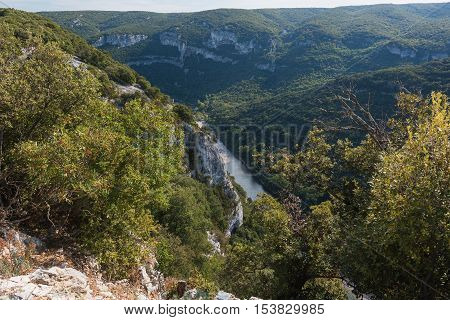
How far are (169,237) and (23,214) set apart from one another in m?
23.8

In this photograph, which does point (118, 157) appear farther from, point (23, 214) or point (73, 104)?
point (23, 214)

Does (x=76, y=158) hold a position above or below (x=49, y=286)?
above

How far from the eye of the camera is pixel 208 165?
241ft

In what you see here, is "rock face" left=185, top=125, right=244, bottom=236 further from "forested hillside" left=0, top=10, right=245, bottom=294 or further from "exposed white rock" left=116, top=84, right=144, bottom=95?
"forested hillside" left=0, top=10, right=245, bottom=294

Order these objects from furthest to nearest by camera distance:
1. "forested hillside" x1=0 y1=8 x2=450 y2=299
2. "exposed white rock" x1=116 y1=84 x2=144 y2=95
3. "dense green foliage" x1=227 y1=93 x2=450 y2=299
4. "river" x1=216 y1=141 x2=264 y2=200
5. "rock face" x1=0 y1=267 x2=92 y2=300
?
"river" x1=216 y1=141 x2=264 y2=200 → "exposed white rock" x1=116 y1=84 x2=144 y2=95 → "forested hillside" x1=0 y1=8 x2=450 y2=299 → "dense green foliage" x1=227 y1=93 x2=450 y2=299 → "rock face" x1=0 y1=267 x2=92 y2=300

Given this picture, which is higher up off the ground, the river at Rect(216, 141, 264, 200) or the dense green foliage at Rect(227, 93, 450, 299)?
the dense green foliage at Rect(227, 93, 450, 299)

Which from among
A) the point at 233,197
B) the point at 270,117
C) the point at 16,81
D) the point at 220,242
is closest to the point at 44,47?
the point at 16,81

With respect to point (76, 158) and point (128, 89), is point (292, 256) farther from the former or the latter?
point (128, 89)

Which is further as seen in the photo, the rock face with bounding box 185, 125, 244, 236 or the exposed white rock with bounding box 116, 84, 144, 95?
the rock face with bounding box 185, 125, 244, 236

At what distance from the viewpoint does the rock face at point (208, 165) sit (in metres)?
69.0

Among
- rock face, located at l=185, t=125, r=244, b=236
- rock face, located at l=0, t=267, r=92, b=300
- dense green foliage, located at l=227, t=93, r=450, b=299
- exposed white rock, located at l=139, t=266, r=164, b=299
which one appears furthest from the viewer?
rock face, located at l=185, t=125, r=244, b=236

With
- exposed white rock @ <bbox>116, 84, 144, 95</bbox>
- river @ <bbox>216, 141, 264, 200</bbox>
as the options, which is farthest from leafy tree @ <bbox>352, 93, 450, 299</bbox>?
river @ <bbox>216, 141, 264, 200</bbox>

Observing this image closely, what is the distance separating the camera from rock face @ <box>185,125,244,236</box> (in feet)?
226

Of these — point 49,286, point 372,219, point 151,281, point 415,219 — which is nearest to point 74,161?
point 49,286
